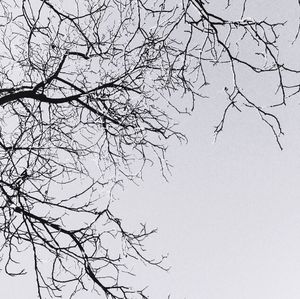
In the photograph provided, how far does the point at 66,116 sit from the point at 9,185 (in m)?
1.60

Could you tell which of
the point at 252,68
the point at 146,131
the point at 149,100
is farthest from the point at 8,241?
the point at 252,68

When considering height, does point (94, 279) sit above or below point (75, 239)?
below

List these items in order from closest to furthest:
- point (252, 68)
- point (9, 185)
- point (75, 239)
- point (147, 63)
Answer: point (252, 68) < point (9, 185) < point (75, 239) < point (147, 63)

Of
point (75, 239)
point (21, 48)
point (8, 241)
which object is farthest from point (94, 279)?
point (21, 48)

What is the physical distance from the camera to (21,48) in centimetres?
662

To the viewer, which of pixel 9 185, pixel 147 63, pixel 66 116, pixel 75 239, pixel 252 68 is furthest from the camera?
pixel 66 116

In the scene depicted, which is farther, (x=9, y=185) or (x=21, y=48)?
(x=21, y=48)

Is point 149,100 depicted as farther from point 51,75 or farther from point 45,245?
point 45,245

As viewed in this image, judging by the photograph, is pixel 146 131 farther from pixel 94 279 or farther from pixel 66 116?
pixel 94 279

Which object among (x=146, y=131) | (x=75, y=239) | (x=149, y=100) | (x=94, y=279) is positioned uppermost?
(x=149, y=100)

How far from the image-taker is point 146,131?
20.1ft

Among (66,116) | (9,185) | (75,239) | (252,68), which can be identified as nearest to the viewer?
(252,68)

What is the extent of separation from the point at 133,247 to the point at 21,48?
299cm

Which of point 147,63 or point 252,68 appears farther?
point 147,63
